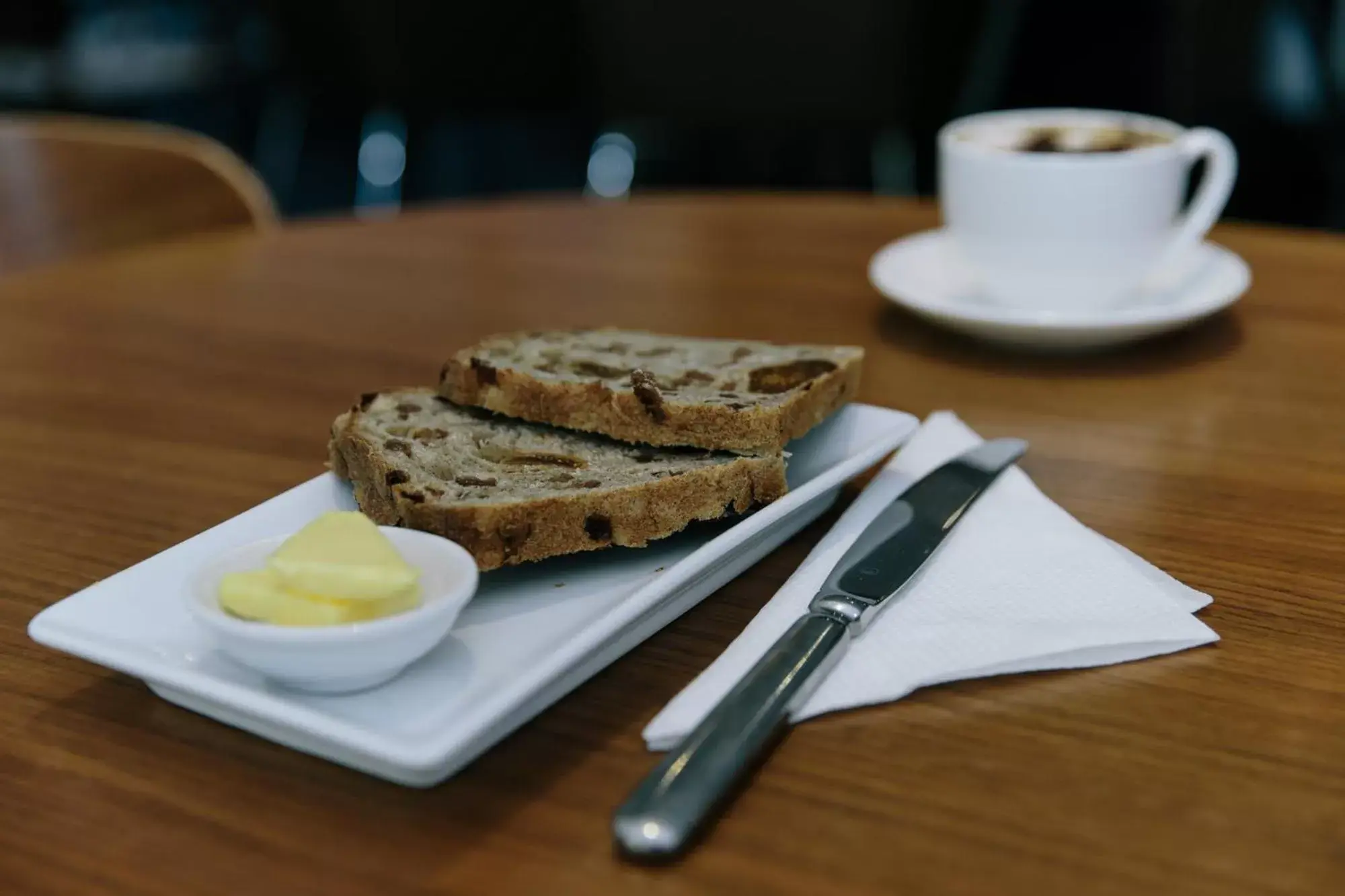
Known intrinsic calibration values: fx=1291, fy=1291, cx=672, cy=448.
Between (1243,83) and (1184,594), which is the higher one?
(1243,83)

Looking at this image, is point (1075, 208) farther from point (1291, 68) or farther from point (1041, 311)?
point (1291, 68)

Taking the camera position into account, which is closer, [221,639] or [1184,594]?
[221,639]

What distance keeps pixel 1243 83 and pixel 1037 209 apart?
1558 millimetres

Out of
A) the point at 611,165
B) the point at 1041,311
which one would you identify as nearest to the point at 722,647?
the point at 1041,311

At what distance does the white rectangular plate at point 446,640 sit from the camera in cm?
55

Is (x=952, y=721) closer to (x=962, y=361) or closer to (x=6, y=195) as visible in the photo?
(x=962, y=361)

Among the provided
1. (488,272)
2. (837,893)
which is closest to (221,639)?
(837,893)

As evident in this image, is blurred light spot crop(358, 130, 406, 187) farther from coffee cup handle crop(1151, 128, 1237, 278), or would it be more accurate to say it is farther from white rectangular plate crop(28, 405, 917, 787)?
white rectangular plate crop(28, 405, 917, 787)

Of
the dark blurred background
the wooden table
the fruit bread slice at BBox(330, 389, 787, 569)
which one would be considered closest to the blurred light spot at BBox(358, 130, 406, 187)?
the dark blurred background

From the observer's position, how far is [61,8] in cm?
399

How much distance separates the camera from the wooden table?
0.51 metres

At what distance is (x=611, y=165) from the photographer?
14.5 ft

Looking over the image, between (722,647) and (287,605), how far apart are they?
22 cm

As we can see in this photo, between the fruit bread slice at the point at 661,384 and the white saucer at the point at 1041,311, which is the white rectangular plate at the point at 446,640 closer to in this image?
the fruit bread slice at the point at 661,384
